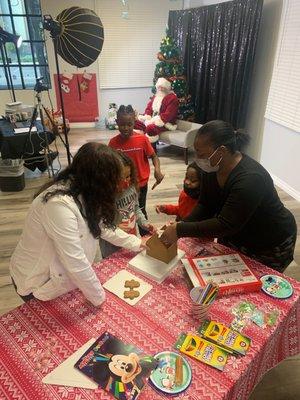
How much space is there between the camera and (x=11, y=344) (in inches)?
38.7

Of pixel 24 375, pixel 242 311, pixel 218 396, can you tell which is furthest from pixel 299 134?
pixel 24 375

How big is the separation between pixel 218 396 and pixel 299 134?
3.11 metres

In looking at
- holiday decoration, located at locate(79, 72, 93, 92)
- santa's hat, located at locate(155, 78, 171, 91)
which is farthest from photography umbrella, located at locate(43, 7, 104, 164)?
holiday decoration, located at locate(79, 72, 93, 92)

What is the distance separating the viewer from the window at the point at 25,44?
5.53 m

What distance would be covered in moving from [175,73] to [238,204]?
408 cm

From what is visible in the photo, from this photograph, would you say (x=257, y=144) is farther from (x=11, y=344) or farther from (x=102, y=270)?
(x=11, y=344)

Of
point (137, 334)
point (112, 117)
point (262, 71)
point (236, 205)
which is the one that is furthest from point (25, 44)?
point (137, 334)

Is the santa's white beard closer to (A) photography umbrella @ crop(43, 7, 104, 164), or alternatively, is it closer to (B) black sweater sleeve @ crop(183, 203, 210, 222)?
(A) photography umbrella @ crop(43, 7, 104, 164)

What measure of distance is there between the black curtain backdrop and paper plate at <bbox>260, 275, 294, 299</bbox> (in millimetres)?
3324

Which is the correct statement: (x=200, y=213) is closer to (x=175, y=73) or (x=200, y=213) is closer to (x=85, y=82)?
(x=175, y=73)

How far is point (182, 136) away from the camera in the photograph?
4.46 metres

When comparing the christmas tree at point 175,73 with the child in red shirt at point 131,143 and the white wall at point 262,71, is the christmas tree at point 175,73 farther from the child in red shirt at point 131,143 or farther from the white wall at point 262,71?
the child in red shirt at point 131,143

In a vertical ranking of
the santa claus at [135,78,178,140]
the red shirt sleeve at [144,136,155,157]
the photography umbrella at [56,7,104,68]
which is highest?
the photography umbrella at [56,7,104,68]

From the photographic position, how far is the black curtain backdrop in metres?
3.86
